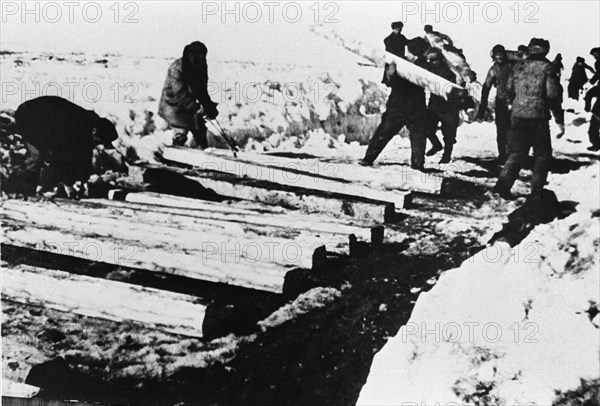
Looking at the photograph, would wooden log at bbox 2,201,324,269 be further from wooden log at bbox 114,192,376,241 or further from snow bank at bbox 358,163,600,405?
snow bank at bbox 358,163,600,405

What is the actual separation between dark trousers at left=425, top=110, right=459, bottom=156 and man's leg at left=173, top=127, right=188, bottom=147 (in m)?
1.53

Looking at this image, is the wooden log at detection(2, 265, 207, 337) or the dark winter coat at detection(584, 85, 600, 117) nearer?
the wooden log at detection(2, 265, 207, 337)

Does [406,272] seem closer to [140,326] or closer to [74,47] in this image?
[140,326]

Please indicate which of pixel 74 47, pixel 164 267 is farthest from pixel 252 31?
pixel 164 267

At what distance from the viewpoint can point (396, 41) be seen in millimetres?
4129

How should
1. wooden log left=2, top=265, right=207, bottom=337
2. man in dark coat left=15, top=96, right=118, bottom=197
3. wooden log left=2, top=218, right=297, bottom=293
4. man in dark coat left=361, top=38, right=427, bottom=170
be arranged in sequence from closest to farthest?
1. wooden log left=2, top=265, right=207, bottom=337
2. wooden log left=2, top=218, right=297, bottom=293
3. man in dark coat left=361, top=38, right=427, bottom=170
4. man in dark coat left=15, top=96, right=118, bottom=197

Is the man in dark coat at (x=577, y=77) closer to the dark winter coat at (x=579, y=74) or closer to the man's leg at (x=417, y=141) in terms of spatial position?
the dark winter coat at (x=579, y=74)

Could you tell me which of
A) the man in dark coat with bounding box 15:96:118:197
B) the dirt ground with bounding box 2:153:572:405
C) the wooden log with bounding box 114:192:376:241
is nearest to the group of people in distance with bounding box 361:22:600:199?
the dirt ground with bounding box 2:153:572:405

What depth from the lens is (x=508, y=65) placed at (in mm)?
4055

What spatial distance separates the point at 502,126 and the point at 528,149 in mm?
200

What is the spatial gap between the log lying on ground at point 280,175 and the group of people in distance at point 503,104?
0.23 m

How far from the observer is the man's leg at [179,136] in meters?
4.49

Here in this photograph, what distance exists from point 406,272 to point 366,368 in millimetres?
598

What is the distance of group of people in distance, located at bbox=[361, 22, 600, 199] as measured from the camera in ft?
13.0
